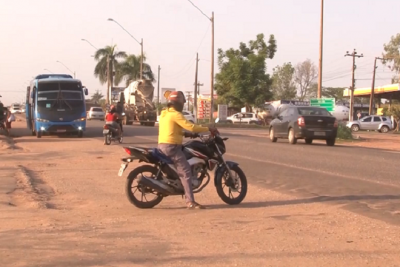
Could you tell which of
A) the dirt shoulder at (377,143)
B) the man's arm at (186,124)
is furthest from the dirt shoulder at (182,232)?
the dirt shoulder at (377,143)

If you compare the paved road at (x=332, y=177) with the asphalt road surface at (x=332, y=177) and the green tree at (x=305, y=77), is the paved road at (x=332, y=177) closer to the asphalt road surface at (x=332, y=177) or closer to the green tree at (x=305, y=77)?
the asphalt road surface at (x=332, y=177)

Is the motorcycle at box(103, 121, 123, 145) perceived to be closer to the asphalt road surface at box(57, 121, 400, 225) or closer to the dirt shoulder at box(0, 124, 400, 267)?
the asphalt road surface at box(57, 121, 400, 225)

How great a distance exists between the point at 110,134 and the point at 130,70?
183 ft

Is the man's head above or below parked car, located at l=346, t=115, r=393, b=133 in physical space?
above

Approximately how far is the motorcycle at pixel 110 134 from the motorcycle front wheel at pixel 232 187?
574 inches

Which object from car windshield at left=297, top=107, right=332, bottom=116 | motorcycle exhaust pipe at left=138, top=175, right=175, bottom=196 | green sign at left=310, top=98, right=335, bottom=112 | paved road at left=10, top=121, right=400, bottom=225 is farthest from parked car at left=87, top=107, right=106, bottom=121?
motorcycle exhaust pipe at left=138, top=175, right=175, bottom=196

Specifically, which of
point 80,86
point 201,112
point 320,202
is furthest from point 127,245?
point 201,112

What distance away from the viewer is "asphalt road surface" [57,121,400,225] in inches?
382

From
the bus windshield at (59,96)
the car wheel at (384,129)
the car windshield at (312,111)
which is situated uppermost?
the bus windshield at (59,96)

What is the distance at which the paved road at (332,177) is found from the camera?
969 centimetres

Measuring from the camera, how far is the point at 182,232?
23.8 ft

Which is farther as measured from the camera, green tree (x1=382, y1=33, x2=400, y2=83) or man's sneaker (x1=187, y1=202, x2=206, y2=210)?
green tree (x1=382, y1=33, x2=400, y2=83)

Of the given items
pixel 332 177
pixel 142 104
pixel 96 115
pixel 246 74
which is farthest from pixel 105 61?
pixel 332 177

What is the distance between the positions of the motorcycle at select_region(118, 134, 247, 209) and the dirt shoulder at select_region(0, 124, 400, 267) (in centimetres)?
27
